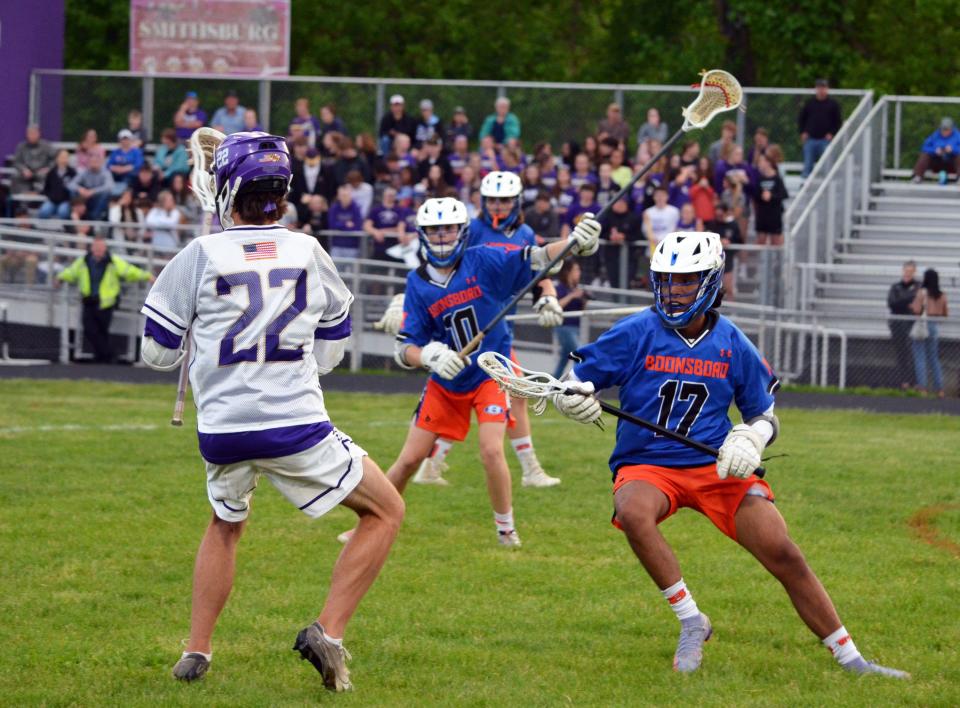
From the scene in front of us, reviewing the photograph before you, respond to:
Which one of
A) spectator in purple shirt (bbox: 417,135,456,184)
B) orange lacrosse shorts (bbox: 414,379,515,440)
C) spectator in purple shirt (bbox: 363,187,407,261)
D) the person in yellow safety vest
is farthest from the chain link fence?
orange lacrosse shorts (bbox: 414,379,515,440)

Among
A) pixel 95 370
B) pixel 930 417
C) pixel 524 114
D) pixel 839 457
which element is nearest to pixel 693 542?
pixel 839 457

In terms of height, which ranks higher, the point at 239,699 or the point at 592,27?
the point at 592,27

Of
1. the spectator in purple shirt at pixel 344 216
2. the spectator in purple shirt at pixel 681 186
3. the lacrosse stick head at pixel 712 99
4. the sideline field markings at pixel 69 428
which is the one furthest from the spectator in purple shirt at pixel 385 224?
the lacrosse stick head at pixel 712 99

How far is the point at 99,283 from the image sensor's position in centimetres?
1939

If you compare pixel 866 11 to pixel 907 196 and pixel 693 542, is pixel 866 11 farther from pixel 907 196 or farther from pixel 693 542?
pixel 693 542

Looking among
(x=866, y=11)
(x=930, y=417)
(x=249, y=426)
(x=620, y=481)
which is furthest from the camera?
(x=866, y=11)

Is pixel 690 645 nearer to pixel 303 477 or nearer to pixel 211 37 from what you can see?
pixel 303 477

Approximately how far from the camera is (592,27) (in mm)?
41594

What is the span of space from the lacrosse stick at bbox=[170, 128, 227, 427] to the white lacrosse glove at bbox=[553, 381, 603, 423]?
1.55 metres

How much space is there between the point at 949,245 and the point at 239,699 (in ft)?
56.9

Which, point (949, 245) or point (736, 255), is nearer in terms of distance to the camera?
point (736, 255)

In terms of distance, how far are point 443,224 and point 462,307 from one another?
0.56 metres

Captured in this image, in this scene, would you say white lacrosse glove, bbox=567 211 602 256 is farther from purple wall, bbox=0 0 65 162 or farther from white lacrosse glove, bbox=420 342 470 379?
purple wall, bbox=0 0 65 162

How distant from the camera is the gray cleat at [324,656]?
5711 mm
